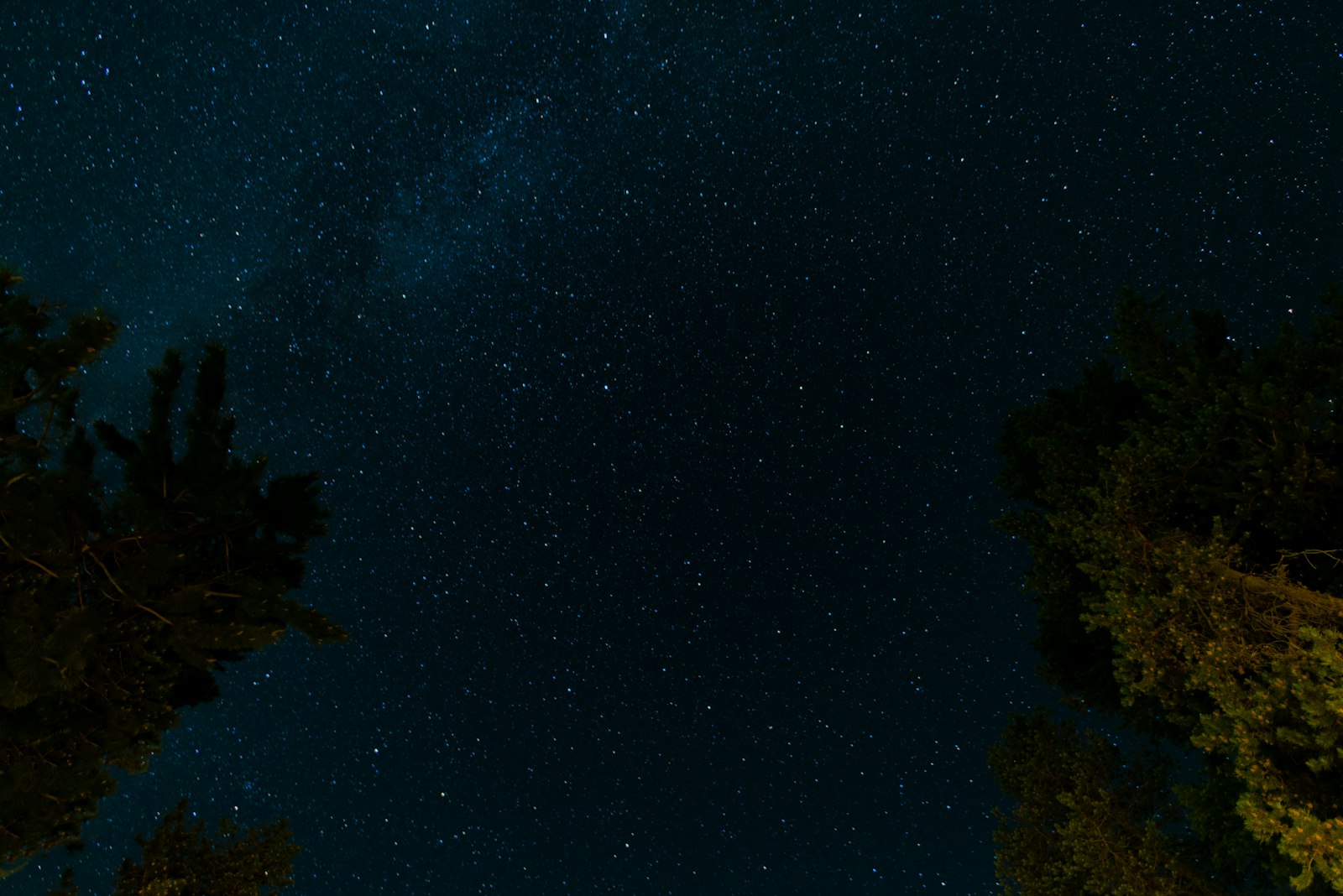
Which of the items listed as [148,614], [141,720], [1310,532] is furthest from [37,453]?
[1310,532]

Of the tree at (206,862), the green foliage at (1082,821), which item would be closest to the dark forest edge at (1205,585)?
the green foliage at (1082,821)

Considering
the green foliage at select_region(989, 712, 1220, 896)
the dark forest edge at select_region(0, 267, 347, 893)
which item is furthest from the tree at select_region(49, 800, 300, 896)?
the green foliage at select_region(989, 712, 1220, 896)

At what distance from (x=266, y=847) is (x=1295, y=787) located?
959 centimetres

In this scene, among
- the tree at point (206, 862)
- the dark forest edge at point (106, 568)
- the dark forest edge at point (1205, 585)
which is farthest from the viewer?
the tree at point (206, 862)

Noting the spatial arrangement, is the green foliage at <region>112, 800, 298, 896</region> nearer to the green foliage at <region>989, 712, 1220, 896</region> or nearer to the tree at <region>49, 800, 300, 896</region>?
the tree at <region>49, 800, 300, 896</region>

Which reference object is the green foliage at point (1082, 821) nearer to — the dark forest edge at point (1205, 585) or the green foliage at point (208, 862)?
the dark forest edge at point (1205, 585)

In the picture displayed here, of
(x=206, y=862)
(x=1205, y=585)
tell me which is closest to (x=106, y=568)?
(x=206, y=862)

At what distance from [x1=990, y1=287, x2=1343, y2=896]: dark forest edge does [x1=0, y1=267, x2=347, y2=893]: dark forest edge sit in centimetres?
631

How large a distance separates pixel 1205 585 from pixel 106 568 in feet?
25.6

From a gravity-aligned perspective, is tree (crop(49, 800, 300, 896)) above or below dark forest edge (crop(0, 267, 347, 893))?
below

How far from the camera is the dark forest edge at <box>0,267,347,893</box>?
12.9 feet

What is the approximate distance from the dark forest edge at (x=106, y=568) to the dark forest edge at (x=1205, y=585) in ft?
20.7

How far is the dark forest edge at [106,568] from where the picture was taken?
3932 millimetres

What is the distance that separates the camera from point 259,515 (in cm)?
513
